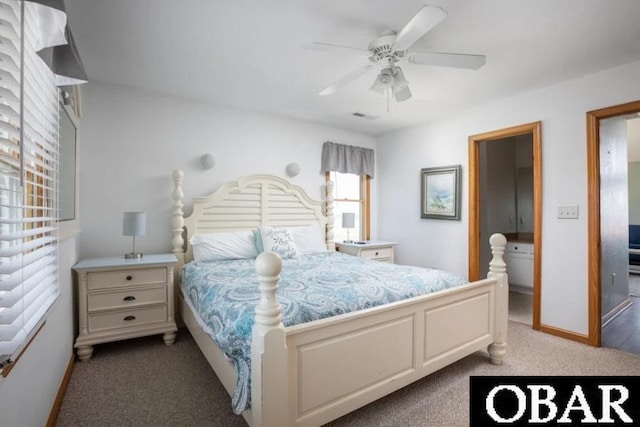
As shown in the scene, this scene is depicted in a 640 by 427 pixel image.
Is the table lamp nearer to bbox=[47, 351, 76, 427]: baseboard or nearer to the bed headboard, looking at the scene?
the bed headboard

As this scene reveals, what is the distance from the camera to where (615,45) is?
7.34 ft

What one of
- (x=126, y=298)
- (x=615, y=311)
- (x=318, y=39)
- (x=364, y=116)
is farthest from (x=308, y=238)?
(x=615, y=311)

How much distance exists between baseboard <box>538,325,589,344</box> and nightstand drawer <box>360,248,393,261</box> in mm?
1818

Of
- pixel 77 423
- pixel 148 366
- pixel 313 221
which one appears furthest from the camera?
pixel 313 221

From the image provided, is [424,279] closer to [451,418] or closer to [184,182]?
[451,418]

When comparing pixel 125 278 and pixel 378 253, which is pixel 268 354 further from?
pixel 378 253

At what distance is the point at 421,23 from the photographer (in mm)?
1593

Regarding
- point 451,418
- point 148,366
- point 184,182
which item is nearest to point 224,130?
point 184,182

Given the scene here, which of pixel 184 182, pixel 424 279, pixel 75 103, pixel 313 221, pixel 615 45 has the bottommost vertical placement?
pixel 424 279

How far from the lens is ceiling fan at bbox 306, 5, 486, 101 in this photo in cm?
158

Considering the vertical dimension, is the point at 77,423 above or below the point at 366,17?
below

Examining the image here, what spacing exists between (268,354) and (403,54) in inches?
81.4

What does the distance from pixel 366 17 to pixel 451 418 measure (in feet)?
8.00

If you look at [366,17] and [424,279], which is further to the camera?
[424,279]
